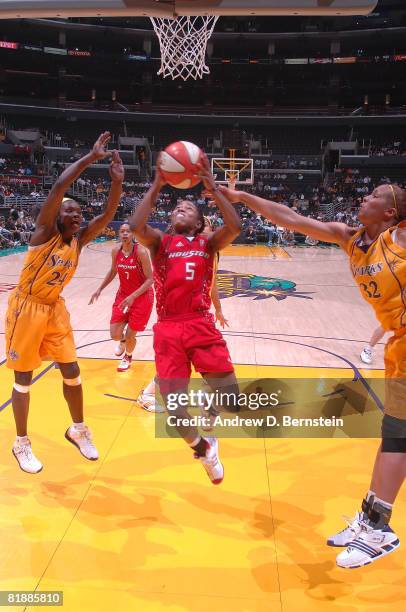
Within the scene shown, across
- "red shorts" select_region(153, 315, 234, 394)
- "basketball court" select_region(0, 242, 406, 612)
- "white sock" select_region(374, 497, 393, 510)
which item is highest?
"red shorts" select_region(153, 315, 234, 394)

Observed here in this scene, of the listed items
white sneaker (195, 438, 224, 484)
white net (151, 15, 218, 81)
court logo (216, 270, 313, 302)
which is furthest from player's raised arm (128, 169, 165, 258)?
court logo (216, 270, 313, 302)

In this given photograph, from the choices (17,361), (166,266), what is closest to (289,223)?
(166,266)

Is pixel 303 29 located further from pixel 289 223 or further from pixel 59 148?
pixel 289 223

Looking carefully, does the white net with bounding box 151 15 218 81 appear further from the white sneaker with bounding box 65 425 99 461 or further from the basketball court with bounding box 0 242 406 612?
the white sneaker with bounding box 65 425 99 461

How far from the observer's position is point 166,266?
358cm

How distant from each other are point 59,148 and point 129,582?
119ft

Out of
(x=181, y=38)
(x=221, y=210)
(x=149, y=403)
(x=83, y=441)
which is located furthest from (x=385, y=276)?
(x=181, y=38)

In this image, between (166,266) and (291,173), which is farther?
(291,173)

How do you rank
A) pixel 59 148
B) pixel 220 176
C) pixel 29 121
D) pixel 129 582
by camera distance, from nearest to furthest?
pixel 129 582 → pixel 220 176 → pixel 59 148 → pixel 29 121

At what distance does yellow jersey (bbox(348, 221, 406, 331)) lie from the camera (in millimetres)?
2949

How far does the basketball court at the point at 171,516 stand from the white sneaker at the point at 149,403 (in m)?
0.11

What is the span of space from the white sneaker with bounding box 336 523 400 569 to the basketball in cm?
233

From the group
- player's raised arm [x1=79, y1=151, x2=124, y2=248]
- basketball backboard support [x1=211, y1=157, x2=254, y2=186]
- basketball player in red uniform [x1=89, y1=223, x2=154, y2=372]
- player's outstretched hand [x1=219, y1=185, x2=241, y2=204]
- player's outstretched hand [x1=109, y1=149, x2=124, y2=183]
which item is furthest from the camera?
basketball backboard support [x1=211, y1=157, x2=254, y2=186]

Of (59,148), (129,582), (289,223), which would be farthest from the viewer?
(59,148)
